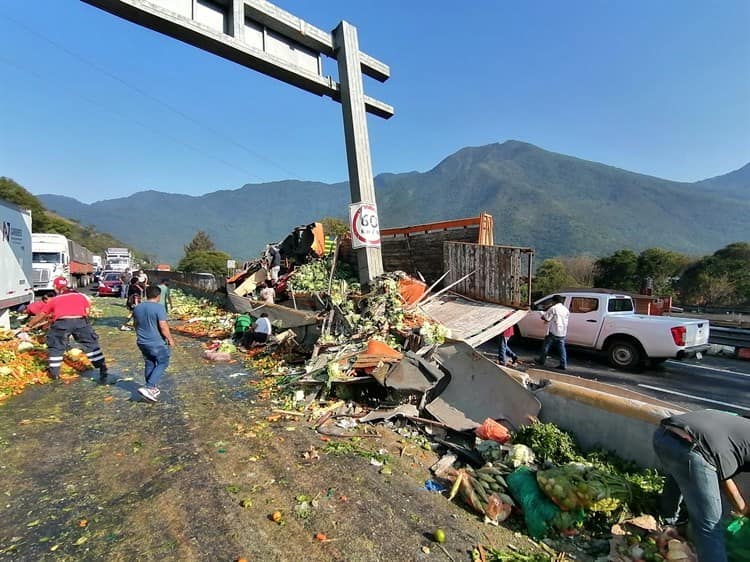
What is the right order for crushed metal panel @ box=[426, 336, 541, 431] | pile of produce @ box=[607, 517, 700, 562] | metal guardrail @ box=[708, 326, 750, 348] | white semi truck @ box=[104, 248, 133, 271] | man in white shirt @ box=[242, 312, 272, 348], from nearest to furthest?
1. pile of produce @ box=[607, 517, 700, 562]
2. crushed metal panel @ box=[426, 336, 541, 431]
3. man in white shirt @ box=[242, 312, 272, 348]
4. metal guardrail @ box=[708, 326, 750, 348]
5. white semi truck @ box=[104, 248, 133, 271]

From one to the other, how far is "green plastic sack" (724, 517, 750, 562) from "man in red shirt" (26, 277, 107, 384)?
8.21 metres

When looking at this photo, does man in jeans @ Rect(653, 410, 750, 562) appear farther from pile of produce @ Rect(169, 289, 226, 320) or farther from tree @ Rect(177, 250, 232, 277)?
tree @ Rect(177, 250, 232, 277)

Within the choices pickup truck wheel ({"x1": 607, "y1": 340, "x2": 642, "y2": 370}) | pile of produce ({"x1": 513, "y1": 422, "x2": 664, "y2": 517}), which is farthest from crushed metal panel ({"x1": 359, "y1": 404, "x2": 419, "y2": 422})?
pickup truck wheel ({"x1": 607, "y1": 340, "x2": 642, "y2": 370})

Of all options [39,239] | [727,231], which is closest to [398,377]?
[39,239]

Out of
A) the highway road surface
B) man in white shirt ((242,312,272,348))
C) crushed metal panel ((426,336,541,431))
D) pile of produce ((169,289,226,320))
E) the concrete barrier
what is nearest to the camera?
the concrete barrier

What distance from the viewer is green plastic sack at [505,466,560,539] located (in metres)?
3.07

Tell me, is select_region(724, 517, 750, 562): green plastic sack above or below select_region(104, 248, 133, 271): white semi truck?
below

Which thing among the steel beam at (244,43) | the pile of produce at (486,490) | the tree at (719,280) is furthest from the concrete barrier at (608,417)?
the tree at (719,280)

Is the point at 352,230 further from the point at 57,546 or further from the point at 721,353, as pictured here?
the point at 721,353

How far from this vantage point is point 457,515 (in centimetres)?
321

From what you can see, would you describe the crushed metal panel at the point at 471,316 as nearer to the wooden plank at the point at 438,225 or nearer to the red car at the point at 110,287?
the wooden plank at the point at 438,225

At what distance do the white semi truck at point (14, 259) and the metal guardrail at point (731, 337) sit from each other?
19.3 metres

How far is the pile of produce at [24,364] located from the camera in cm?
581

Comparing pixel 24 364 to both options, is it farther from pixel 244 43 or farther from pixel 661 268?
pixel 661 268
